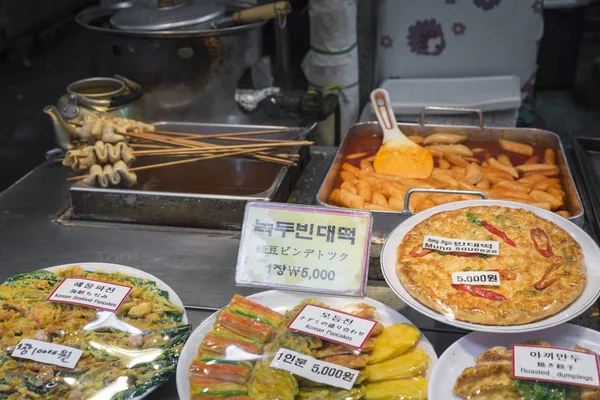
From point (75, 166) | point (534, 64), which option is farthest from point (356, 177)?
point (534, 64)

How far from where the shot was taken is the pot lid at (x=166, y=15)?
2.75 metres

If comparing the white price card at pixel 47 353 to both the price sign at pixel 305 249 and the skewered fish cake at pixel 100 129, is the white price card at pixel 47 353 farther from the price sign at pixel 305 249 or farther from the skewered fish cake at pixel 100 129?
the skewered fish cake at pixel 100 129

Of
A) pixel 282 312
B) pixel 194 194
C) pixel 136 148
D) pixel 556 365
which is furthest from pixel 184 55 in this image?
pixel 556 365

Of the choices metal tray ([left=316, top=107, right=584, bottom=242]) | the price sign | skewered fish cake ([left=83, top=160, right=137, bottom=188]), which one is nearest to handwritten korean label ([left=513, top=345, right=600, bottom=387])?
the price sign

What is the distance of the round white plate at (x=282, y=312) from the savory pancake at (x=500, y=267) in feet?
0.34

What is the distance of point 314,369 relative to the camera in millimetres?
1246

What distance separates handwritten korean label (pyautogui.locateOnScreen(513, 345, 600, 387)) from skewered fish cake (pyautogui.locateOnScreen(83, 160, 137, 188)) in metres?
1.48

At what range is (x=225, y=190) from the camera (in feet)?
7.79

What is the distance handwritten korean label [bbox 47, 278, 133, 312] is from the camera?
146cm

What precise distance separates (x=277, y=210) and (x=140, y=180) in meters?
1.01

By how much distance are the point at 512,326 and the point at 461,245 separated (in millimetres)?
284

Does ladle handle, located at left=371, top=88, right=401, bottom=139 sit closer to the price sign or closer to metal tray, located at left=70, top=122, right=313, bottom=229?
metal tray, located at left=70, top=122, right=313, bottom=229

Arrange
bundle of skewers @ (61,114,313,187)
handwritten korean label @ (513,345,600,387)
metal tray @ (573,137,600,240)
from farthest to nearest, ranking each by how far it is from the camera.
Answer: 1. bundle of skewers @ (61,114,313,187)
2. metal tray @ (573,137,600,240)
3. handwritten korean label @ (513,345,600,387)

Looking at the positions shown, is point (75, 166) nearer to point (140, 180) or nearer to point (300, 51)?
point (140, 180)
